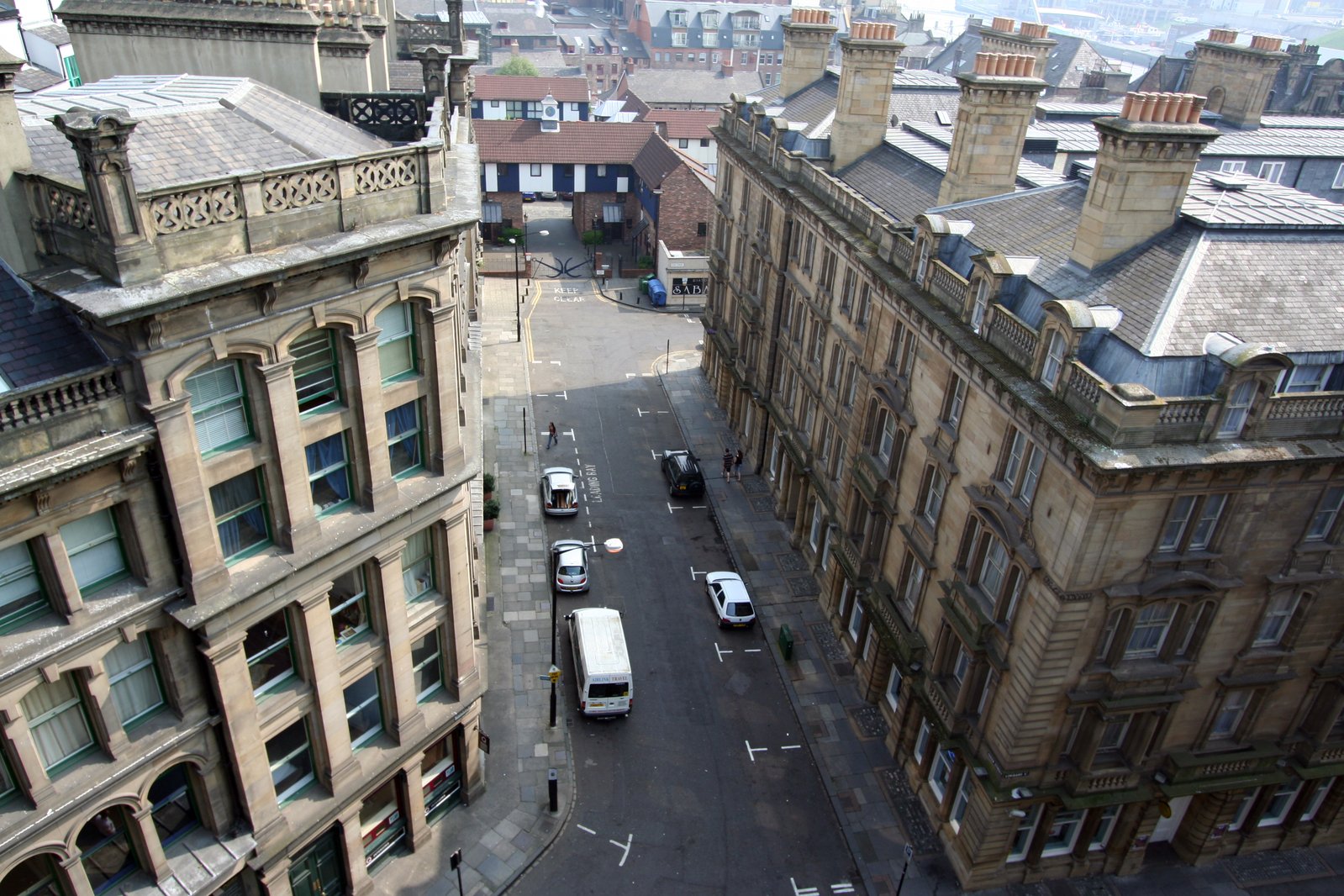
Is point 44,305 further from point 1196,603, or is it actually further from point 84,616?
point 1196,603

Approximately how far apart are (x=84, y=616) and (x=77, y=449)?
3.83 m

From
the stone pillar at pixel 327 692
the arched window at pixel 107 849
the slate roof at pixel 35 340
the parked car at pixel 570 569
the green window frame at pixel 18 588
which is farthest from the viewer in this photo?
the parked car at pixel 570 569

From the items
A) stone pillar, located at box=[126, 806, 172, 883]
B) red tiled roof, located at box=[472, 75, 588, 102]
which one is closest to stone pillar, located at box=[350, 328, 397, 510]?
stone pillar, located at box=[126, 806, 172, 883]

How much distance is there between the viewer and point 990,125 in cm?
3306

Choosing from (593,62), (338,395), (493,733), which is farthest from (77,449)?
(593,62)

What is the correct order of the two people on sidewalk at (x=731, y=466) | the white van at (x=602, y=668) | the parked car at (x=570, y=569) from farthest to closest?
1. the two people on sidewalk at (x=731, y=466)
2. the parked car at (x=570, y=569)
3. the white van at (x=602, y=668)

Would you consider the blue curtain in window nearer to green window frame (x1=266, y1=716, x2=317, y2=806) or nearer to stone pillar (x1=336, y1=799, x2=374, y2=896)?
green window frame (x1=266, y1=716, x2=317, y2=806)

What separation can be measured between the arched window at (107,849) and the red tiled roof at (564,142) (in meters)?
71.9

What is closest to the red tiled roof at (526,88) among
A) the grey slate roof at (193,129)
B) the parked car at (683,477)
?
the parked car at (683,477)

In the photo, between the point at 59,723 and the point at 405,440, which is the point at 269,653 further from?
the point at 405,440

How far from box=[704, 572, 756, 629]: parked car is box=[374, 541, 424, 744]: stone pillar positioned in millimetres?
16053

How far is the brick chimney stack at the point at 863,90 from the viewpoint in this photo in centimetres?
4012

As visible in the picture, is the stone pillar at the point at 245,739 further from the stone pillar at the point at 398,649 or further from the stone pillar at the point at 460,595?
the stone pillar at the point at 460,595

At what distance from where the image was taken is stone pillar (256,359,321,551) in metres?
19.3
